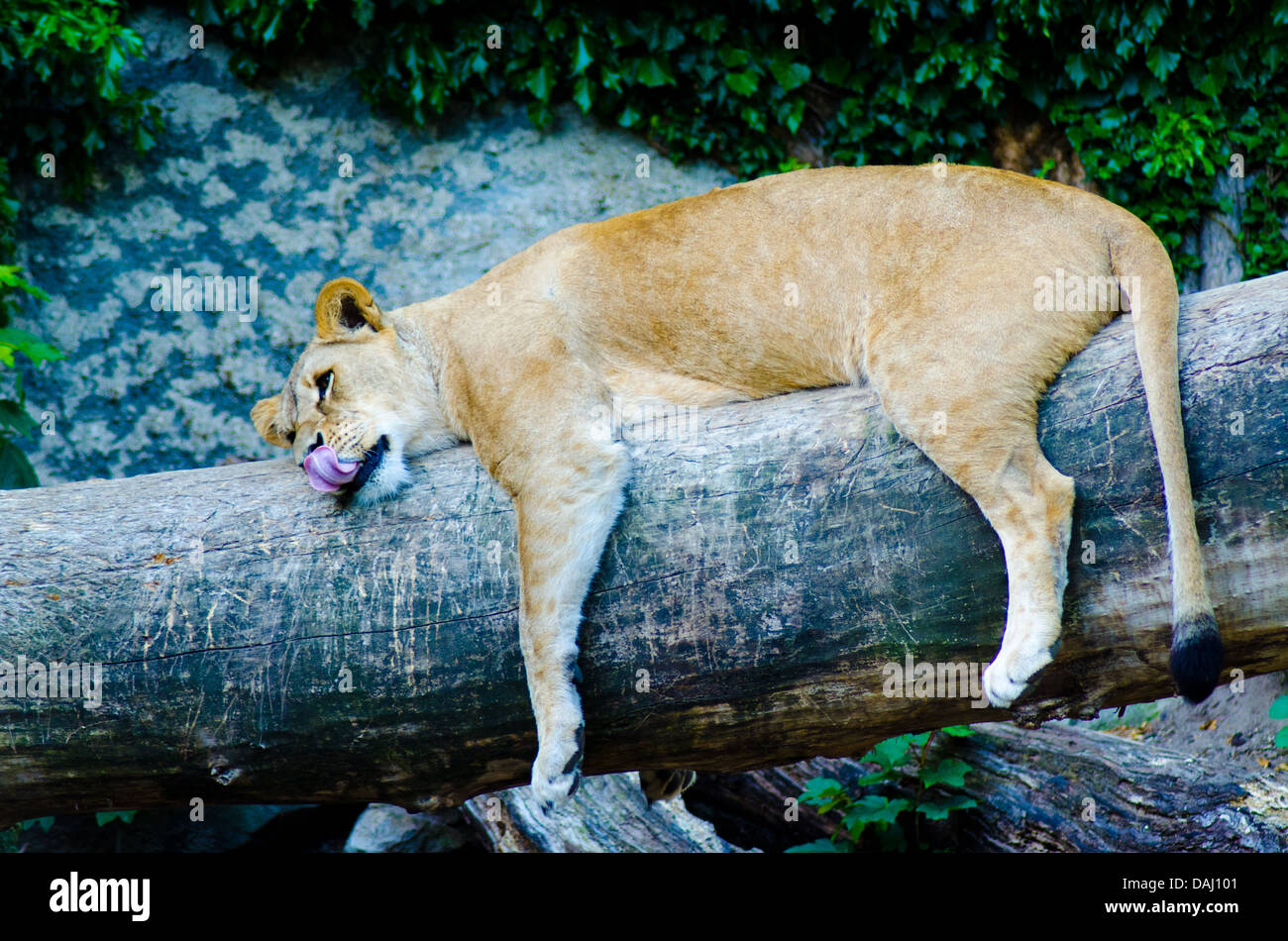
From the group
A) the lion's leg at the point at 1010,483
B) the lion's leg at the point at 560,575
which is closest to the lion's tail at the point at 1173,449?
the lion's leg at the point at 1010,483

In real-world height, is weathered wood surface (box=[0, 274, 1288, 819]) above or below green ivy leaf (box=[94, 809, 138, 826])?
above

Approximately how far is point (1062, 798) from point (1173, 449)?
223cm

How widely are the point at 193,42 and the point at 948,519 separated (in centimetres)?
704

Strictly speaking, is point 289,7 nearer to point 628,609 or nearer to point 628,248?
point 628,248

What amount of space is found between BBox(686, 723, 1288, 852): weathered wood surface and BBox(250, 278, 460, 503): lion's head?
239 cm

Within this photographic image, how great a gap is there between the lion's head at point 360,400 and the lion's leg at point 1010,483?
1.88 metres

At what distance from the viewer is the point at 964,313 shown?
3.50m

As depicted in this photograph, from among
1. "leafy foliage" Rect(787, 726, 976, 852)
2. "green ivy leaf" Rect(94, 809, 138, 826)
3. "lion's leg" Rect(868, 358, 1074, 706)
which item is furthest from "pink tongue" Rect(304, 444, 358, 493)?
"green ivy leaf" Rect(94, 809, 138, 826)

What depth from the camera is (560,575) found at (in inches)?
141

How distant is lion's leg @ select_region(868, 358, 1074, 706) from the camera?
315 cm

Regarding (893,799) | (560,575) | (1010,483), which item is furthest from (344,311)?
(893,799)

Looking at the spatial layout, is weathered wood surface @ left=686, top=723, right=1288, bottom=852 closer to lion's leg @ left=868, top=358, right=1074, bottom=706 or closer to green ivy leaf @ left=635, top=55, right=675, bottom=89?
lion's leg @ left=868, top=358, right=1074, bottom=706

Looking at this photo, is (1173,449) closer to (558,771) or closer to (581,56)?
(558,771)
